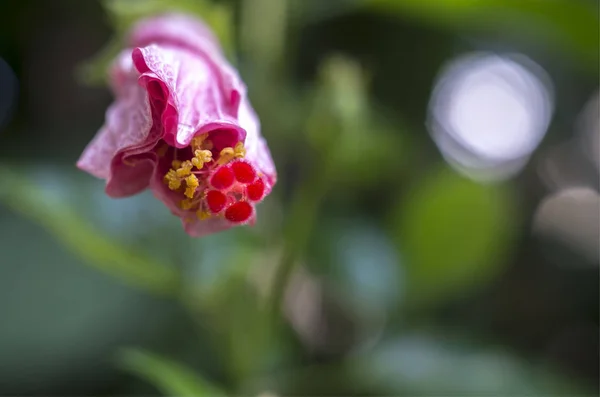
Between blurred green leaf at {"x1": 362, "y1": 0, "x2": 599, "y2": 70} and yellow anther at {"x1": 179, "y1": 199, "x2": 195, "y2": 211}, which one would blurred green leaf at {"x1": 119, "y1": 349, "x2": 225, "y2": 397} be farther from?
blurred green leaf at {"x1": 362, "y1": 0, "x2": 599, "y2": 70}

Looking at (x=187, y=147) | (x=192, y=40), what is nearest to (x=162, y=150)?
(x=187, y=147)

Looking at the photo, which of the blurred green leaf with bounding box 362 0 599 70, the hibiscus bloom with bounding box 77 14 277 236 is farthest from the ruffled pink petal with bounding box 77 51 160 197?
the blurred green leaf with bounding box 362 0 599 70

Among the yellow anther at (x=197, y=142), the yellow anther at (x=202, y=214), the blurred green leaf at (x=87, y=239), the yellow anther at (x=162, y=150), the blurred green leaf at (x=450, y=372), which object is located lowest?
the yellow anther at (x=202, y=214)

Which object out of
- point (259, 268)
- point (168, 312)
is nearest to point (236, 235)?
point (259, 268)

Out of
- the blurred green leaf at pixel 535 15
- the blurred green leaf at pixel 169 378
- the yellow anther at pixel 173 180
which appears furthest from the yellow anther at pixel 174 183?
the blurred green leaf at pixel 535 15

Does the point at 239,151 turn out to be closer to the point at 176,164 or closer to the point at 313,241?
the point at 176,164

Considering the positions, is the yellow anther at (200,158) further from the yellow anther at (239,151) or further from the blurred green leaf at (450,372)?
the blurred green leaf at (450,372)

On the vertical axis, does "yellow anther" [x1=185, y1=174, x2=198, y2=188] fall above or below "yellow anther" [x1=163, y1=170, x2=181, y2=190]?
below
